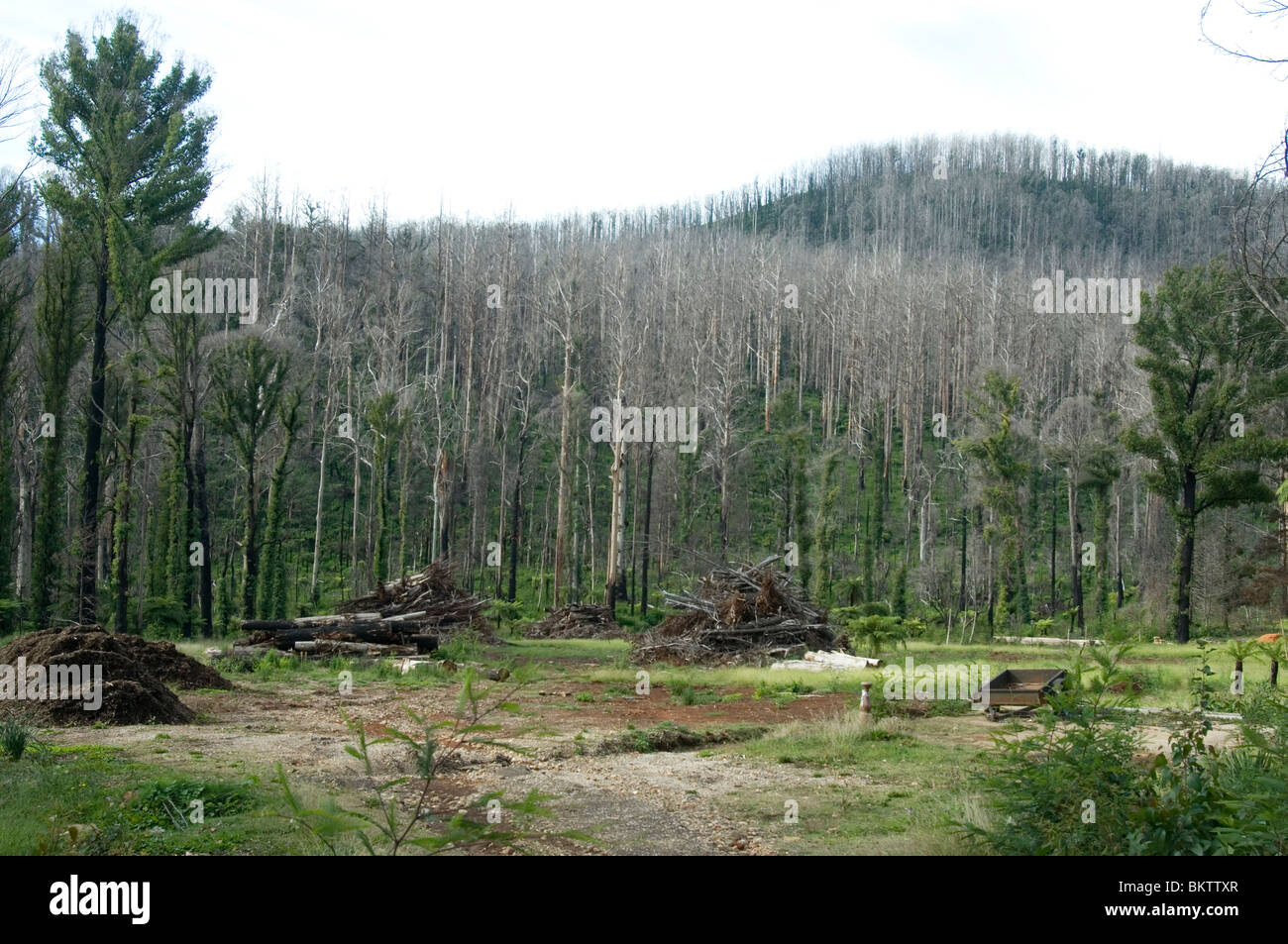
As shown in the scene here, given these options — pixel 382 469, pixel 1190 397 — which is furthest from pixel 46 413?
pixel 1190 397

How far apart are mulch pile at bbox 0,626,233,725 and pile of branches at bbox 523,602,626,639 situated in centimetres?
1785

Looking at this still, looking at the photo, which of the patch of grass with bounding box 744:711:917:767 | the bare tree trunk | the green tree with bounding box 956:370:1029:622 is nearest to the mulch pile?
the patch of grass with bounding box 744:711:917:767

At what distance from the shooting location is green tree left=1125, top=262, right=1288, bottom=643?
33.4m

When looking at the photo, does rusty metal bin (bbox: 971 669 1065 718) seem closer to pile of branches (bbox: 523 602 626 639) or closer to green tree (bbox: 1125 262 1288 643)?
pile of branches (bbox: 523 602 626 639)

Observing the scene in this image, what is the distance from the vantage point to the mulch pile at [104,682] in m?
→ 13.8

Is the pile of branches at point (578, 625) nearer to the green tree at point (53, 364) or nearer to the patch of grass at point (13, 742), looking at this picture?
the green tree at point (53, 364)

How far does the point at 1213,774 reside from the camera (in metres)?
6.96

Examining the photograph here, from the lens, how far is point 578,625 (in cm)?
3466

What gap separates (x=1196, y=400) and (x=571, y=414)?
2584 cm

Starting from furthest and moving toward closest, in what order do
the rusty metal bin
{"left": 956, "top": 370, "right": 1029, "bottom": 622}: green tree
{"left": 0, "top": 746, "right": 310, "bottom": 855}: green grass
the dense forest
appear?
{"left": 956, "top": 370, "right": 1029, "bottom": 622}: green tree < the dense forest < the rusty metal bin < {"left": 0, "top": 746, "right": 310, "bottom": 855}: green grass

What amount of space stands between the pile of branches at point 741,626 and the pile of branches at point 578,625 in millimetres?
6689
